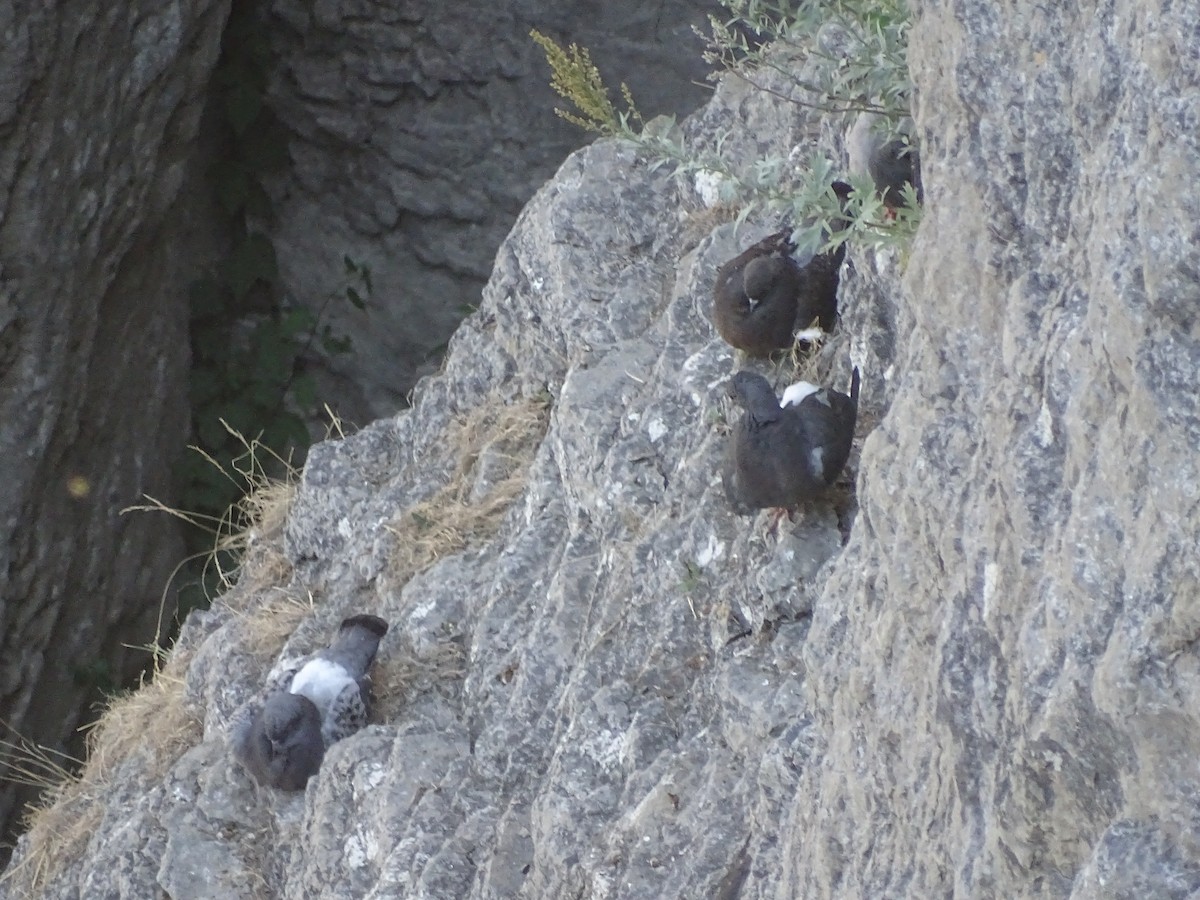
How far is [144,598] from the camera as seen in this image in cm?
1041

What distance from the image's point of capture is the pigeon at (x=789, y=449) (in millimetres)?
4055

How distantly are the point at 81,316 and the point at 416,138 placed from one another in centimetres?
375

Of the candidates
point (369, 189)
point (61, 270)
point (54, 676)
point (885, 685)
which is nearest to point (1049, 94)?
point (885, 685)

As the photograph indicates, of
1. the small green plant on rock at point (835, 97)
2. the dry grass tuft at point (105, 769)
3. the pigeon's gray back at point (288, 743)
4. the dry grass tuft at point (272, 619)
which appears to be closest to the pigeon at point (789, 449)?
the small green plant on rock at point (835, 97)

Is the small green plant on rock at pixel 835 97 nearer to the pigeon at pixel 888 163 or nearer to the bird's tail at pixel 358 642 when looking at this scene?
the pigeon at pixel 888 163

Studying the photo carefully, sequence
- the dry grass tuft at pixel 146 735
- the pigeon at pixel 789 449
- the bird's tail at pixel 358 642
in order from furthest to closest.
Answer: the dry grass tuft at pixel 146 735, the bird's tail at pixel 358 642, the pigeon at pixel 789 449

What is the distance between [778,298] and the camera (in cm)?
487

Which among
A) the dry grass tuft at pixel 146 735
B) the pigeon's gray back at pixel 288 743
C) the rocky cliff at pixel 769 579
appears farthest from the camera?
the dry grass tuft at pixel 146 735

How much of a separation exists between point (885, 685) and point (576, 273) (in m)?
3.91

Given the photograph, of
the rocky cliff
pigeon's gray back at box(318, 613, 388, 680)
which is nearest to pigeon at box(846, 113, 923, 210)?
the rocky cliff

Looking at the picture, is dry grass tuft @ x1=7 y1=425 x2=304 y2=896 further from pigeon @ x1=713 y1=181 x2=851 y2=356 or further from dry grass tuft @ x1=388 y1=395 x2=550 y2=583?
pigeon @ x1=713 y1=181 x2=851 y2=356

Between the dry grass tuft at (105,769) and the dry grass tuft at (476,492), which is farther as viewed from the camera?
the dry grass tuft at (105,769)

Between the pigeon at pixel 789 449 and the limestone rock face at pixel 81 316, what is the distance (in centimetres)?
581

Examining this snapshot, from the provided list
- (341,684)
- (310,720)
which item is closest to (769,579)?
(341,684)
